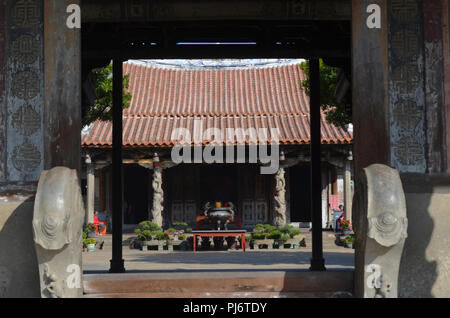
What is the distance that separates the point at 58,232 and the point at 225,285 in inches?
52.9

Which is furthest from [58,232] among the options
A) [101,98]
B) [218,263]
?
[101,98]

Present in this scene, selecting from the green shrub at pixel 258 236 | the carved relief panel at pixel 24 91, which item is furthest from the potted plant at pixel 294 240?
the carved relief panel at pixel 24 91

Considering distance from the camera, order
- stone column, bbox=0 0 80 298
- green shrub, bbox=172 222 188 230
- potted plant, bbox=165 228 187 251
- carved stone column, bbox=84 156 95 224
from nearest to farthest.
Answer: stone column, bbox=0 0 80 298
potted plant, bbox=165 228 187 251
green shrub, bbox=172 222 188 230
carved stone column, bbox=84 156 95 224

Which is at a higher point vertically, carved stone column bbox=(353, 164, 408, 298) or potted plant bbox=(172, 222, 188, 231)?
carved stone column bbox=(353, 164, 408, 298)

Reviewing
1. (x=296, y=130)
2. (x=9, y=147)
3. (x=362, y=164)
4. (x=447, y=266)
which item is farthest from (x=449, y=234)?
(x=296, y=130)

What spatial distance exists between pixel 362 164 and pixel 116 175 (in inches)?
128

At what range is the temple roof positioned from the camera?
19344 millimetres

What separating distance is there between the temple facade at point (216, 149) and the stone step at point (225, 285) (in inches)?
547

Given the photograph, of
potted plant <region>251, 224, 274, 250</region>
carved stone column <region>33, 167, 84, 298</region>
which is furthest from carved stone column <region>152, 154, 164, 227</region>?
carved stone column <region>33, 167, 84, 298</region>

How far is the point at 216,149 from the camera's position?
63.3ft

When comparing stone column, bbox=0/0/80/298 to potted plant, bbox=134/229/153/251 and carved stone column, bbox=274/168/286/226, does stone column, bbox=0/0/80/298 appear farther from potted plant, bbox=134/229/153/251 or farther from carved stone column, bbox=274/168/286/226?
carved stone column, bbox=274/168/286/226

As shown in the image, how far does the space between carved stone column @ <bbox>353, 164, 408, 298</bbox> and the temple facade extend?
14.3 meters

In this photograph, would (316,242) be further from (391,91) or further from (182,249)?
(182,249)

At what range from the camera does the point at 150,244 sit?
51.7ft
